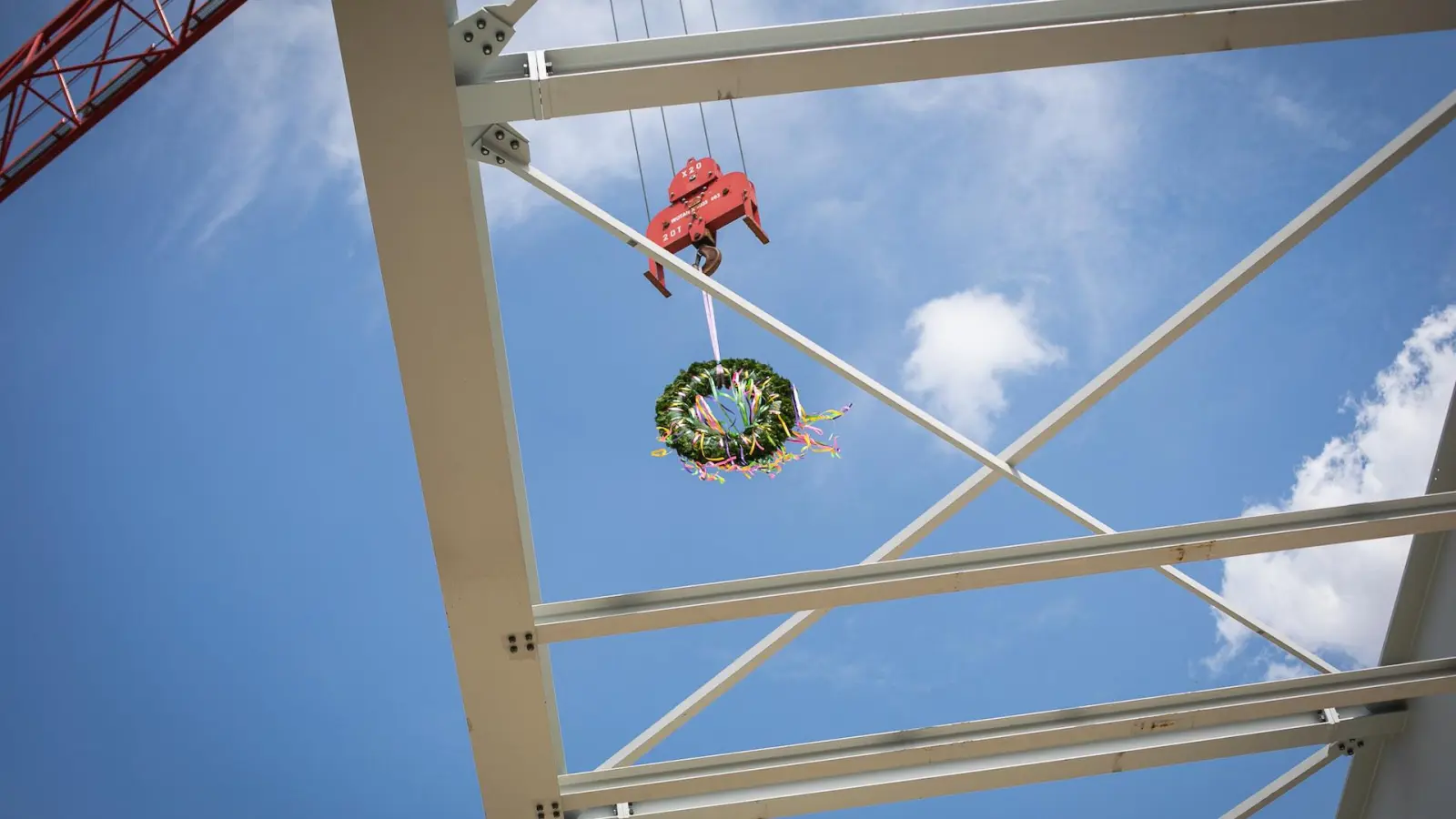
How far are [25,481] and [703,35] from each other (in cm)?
1641

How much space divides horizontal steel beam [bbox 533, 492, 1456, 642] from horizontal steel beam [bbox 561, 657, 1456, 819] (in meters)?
0.99

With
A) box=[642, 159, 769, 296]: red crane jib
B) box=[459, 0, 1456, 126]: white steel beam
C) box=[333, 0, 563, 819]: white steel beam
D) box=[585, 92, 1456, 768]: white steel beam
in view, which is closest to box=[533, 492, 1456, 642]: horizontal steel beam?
box=[585, 92, 1456, 768]: white steel beam

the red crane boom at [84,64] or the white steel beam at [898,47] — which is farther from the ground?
the red crane boom at [84,64]

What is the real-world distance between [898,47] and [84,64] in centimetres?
1260

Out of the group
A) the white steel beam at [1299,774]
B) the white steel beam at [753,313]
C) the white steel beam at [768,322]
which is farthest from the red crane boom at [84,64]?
the white steel beam at [1299,774]

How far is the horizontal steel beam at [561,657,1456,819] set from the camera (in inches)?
248

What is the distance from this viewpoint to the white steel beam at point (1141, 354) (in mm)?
5250

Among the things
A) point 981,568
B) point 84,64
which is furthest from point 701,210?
point 84,64

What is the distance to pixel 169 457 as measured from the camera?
736 inches

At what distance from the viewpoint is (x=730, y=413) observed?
5.54 meters

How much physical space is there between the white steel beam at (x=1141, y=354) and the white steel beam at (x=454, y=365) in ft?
2.67

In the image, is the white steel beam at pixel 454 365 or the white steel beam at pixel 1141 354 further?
the white steel beam at pixel 1141 354

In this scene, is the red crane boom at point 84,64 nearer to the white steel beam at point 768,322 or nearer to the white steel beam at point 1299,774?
the white steel beam at point 768,322

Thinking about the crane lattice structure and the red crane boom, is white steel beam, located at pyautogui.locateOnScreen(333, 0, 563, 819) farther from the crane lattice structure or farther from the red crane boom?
the red crane boom
